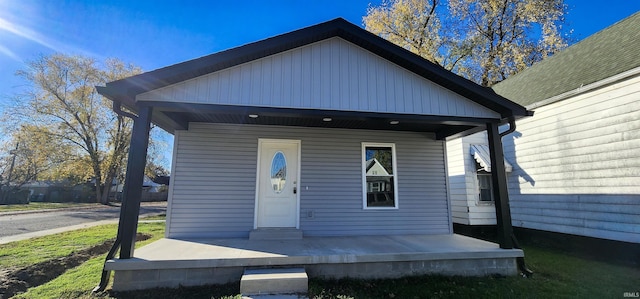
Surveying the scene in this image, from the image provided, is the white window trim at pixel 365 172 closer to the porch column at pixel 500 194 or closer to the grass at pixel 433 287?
the porch column at pixel 500 194

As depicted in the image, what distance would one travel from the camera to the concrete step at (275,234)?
540 cm

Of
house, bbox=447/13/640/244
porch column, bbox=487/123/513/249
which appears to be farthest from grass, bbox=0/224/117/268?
house, bbox=447/13/640/244

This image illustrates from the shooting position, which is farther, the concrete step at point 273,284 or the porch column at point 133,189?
the porch column at point 133,189

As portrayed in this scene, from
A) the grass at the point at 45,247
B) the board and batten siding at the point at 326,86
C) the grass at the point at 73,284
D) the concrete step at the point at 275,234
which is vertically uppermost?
the board and batten siding at the point at 326,86

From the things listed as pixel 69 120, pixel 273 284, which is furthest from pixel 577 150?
pixel 69 120

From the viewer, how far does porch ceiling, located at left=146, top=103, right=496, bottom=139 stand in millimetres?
4395

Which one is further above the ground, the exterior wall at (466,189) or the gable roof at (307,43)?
the gable roof at (307,43)

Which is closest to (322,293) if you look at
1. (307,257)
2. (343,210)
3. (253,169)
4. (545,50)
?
(307,257)

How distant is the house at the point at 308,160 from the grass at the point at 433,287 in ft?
0.56

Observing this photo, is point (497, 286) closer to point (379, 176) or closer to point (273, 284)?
point (379, 176)

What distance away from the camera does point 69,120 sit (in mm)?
20453

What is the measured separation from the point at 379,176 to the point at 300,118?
2326 millimetres

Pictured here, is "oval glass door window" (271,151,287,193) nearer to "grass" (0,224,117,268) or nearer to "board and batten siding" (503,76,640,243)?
"grass" (0,224,117,268)

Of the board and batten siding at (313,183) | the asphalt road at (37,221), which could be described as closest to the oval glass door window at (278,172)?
the board and batten siding at (313,183)
